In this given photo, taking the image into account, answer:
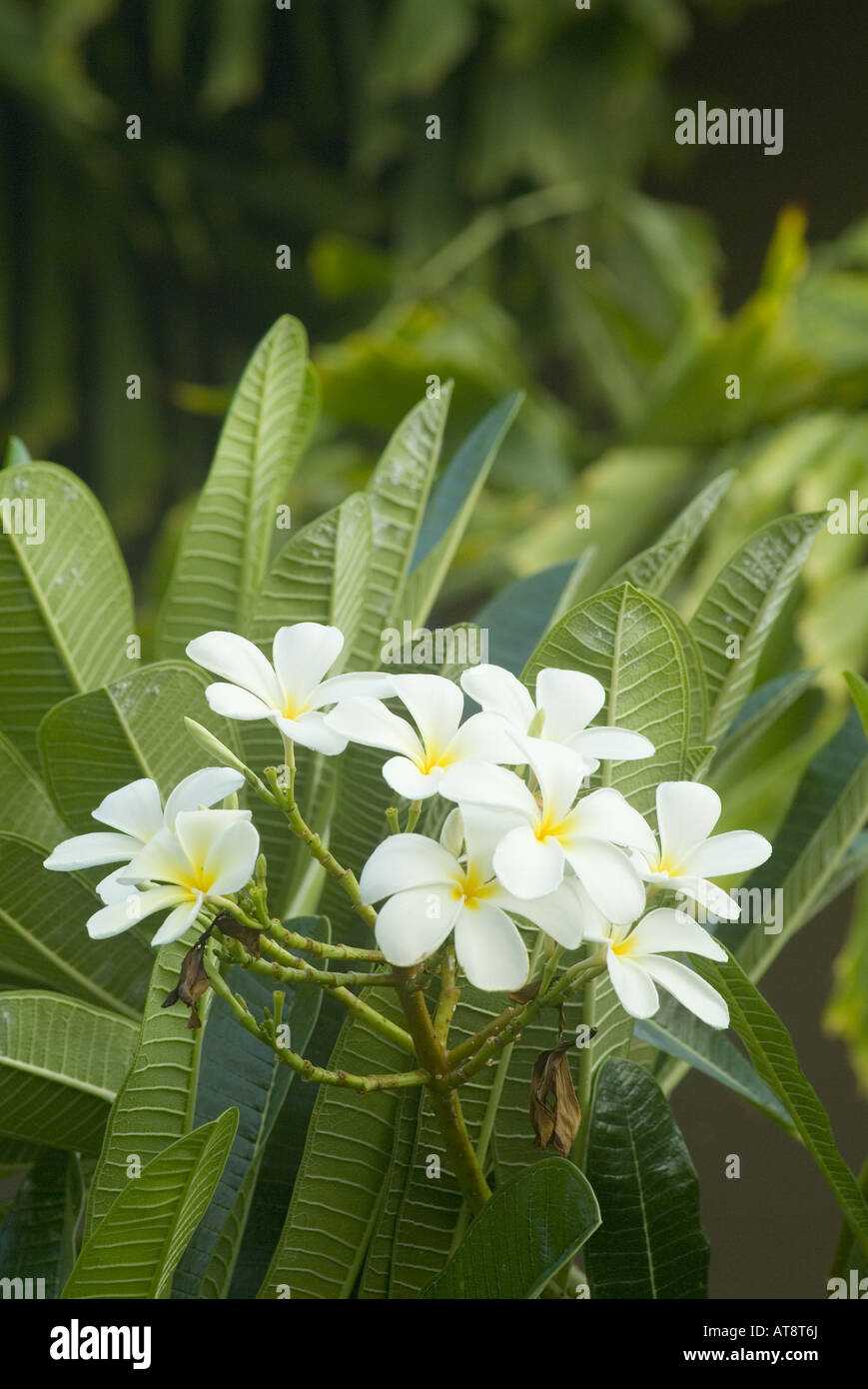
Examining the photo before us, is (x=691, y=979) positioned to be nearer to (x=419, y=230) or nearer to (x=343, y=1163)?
(x=343, y=1163)

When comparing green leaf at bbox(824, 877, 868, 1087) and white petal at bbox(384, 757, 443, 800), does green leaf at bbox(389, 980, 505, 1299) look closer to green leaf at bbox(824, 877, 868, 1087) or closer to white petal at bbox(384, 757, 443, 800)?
white petal at bbox(384, 757, 443, 800)

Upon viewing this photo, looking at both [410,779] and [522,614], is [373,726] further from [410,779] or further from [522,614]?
[522,614]

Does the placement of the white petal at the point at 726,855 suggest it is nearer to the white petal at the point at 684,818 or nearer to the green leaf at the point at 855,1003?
the white petal at the point at 684,818

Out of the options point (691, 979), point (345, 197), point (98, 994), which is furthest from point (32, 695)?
point (345, 197)

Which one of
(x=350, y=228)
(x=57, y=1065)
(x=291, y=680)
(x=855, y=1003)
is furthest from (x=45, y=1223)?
(x=350, y=228)

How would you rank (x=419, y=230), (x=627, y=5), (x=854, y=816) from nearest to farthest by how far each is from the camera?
1. (x=854, y=816)
2. (x=627, y=5)
3. (x=419, y=230)

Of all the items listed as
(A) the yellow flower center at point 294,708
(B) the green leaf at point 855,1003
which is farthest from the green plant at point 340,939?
(B) the green leaf at point 855,1003
